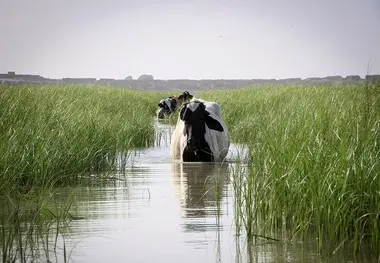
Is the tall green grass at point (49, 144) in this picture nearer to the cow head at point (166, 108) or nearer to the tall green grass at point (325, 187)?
the tall green grass at point (325, 187)

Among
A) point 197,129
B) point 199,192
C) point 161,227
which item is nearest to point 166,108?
point 197,129

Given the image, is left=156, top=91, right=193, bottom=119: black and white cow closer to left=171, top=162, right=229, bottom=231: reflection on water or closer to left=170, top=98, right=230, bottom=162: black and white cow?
left=170, top=98, right=230, bottom=162: black and white cow

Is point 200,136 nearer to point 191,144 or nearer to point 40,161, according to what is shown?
point 191,144

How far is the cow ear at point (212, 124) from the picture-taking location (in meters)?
14.8

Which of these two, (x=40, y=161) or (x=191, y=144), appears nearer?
(x=40, y=161)

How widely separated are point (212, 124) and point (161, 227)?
7081mm

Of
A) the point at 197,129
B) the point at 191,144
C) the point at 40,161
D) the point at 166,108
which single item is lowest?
the point at 191,144

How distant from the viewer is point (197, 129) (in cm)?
1462

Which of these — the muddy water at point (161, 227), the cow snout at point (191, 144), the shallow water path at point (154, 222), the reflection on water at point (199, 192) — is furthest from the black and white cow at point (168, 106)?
the muddy water at point (161, 227)

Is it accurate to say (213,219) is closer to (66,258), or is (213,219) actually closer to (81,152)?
(66,258)

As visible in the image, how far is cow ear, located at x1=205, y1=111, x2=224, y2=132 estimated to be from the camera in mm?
14750

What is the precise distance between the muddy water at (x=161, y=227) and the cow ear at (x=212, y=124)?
299 cm

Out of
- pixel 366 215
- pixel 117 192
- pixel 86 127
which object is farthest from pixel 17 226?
pixel 86 127

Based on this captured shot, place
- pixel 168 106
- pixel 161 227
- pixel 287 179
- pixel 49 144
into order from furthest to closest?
pixel 168 106
pixel 49 144
pixel 161 227
pixel 287 179
